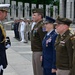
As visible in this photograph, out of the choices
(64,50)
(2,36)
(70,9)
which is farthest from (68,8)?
(64,50)

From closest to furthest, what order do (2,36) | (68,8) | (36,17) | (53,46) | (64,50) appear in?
(64,50)
(53,46)
(2,36)
(36,17)
(68,8)

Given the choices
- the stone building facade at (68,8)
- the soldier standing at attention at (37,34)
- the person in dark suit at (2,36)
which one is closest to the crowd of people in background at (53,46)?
the soldier standing at attention at (37,34)

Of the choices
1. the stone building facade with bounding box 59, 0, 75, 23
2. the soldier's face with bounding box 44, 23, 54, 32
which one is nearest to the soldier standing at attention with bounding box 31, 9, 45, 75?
the soldier's face with bounding box 44, 23, 54, 32

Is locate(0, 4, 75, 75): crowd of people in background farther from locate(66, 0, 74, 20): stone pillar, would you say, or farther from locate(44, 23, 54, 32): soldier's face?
locate(66, 0, 74, 20): stone pillar

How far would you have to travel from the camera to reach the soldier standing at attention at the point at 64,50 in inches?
233

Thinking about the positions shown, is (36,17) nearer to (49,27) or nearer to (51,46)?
(49,27)

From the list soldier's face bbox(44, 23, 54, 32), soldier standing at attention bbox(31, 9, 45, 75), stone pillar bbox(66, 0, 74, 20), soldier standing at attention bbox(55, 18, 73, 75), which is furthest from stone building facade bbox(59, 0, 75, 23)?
soldier standing at attention bbox(55, 18, 73, 75)

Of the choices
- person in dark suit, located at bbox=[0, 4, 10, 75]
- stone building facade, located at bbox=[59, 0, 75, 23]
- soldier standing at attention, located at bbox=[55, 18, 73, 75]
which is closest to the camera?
soldier standing at attention, located at bbox=[55, 18, 73, 75]

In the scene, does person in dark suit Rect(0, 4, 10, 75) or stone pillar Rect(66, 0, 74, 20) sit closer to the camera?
person in dark suit Rect(0, 4, 10, 75)

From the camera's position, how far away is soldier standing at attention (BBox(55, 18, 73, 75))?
5918 millimetres

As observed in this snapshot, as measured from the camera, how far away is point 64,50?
5.95 meters

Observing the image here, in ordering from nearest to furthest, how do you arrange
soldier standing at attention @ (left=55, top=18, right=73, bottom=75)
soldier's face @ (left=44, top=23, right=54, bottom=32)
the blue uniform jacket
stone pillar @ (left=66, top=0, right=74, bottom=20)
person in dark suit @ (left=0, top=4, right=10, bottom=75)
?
soldier standing at attention @ (left=55, top=18, right=73, bottom=75)
the blue uniform jacket
person in dark suit @ (left=0, top=4, right=10, bottom=75)
soldier's face @ (left=44, top=23, right=54, bottom=32)
stone pillar @ (left=66, top=0, right=74, bottom=20)

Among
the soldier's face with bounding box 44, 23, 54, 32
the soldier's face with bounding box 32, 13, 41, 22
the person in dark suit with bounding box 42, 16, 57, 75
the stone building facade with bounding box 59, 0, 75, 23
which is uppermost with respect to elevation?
the soldier's face with bounding box 32, 13, 41, 22

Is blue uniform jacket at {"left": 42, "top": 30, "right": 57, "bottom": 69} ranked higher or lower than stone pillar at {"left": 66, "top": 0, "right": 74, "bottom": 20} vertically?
higher
